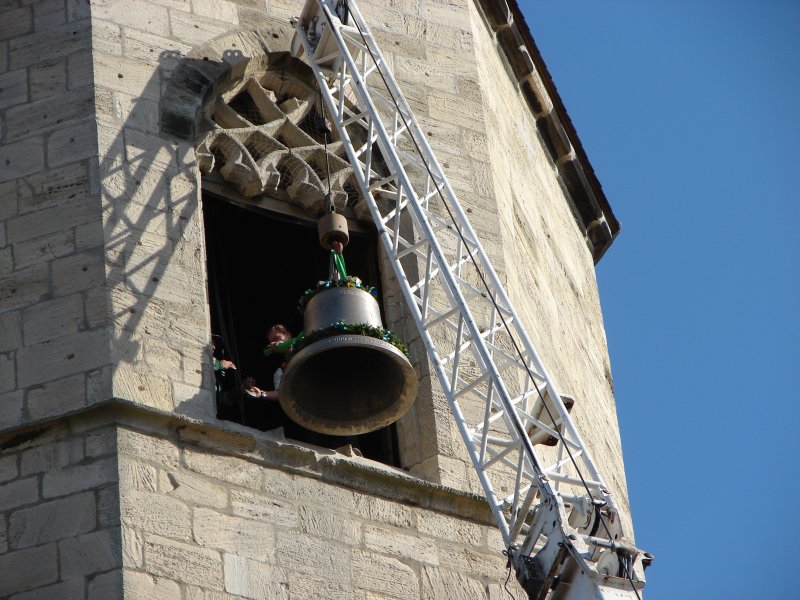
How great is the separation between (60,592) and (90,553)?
23cm

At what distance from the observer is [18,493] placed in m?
12.6

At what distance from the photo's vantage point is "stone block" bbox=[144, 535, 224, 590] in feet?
40.3

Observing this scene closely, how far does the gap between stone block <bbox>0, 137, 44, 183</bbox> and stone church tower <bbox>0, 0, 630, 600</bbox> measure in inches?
0.6

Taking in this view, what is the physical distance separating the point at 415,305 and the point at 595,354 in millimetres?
3134

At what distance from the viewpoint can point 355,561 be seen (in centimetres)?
1288

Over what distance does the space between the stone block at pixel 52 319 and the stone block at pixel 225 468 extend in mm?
956

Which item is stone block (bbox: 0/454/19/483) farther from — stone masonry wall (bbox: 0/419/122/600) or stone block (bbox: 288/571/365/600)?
stone block (bbox: 288/571/365/600)

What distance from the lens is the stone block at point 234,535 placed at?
1257cm

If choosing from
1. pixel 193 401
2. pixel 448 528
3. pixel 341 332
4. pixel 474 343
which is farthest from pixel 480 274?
pixel 193 401

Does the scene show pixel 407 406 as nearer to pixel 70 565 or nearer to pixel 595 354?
pixel 70 565

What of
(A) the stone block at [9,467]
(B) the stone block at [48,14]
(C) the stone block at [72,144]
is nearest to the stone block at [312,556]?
(A) the stone block at [9,467]

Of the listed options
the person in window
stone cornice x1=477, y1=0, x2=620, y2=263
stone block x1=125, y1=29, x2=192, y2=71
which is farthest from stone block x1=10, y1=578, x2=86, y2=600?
stone cornice x1=477, y1=0, x2=620, y2=263

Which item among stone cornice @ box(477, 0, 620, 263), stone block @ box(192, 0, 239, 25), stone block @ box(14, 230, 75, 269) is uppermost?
stone cornice @ box(477, 0, 620, 263)

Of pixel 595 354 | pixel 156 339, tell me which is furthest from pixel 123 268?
pixel 595 354
